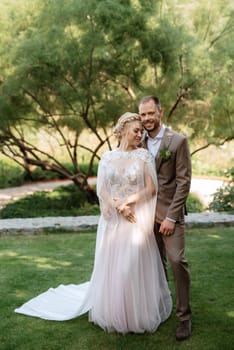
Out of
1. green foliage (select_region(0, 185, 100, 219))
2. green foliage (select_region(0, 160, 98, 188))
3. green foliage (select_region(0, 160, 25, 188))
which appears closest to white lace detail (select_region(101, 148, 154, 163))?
green foliage (select_region(0, 185, 100, 219))

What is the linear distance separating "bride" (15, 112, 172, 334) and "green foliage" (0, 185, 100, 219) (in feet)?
20.3

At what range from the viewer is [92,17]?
25.4 ft

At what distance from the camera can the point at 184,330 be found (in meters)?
2.95

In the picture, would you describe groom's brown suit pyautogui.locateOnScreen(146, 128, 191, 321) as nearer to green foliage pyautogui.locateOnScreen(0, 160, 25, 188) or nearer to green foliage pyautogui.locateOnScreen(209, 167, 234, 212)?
green foliage pyautogui.locateOnScreen(209, 167, 234, 212)

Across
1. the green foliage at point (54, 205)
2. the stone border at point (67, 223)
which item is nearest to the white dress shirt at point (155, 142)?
the stone border at point (67, 223)

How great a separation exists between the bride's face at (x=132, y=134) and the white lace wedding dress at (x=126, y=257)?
0.07 m

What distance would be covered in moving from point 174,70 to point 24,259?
5.13 meters

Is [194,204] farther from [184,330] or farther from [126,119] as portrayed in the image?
[126,119]

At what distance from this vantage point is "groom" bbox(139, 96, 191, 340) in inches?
115

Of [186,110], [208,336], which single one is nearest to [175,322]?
[208,336]

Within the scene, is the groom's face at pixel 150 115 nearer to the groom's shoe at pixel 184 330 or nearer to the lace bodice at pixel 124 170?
the lace bodice at pixel 124 170

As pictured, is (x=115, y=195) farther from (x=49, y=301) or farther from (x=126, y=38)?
(x=126, y=38)

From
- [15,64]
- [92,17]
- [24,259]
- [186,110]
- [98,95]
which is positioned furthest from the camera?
[186,110]

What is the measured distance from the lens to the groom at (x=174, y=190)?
9.55 ft
